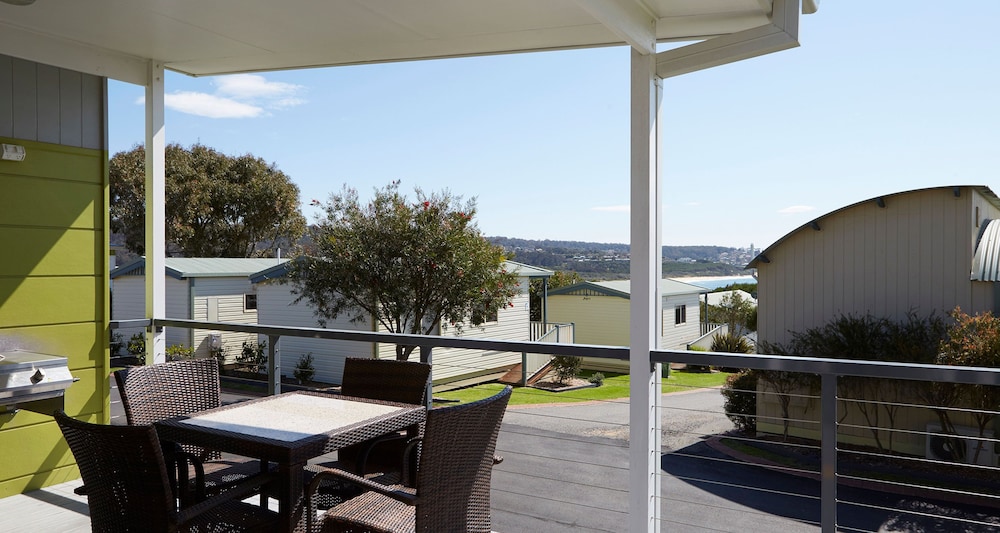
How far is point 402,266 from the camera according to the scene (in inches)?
674

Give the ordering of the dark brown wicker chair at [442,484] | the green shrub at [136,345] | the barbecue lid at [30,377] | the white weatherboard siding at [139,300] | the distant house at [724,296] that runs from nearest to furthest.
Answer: the dark brown wicker chair at [442,484], the barbecue lid at [30,377], the green shrub at [136,345], the white weatherboard siding at [139,300], the distant house at [724,296]

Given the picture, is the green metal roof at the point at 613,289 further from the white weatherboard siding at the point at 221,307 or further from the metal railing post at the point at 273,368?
the metal railing post at the point at 273,368

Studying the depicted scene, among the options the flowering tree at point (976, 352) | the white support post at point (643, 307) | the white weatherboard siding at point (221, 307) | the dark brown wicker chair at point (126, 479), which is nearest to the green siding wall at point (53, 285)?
the dark brown wicker chair at point (126, 479)

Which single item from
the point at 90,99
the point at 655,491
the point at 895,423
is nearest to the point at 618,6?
the point at 655,491

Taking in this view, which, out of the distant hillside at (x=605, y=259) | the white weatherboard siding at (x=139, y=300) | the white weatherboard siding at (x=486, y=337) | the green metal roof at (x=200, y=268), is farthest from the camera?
the distant hillside at (x=605, y=259)

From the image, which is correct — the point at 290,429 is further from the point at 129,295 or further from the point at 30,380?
the point at 129,295

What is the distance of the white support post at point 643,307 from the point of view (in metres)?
2.86

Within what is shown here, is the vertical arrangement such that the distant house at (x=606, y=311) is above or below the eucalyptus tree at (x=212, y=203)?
below

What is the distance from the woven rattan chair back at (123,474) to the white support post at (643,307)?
66.6 inches

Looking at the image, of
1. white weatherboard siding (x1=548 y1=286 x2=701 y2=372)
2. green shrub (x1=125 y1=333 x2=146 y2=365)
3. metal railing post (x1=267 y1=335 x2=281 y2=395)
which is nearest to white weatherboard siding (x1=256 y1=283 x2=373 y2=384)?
green shrub (x1=125 y1=333 x2=146 y2=365)

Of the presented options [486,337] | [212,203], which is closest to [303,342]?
[486,337]

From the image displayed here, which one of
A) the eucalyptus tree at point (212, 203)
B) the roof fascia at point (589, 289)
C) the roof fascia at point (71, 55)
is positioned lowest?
the roof fascia at point (589, 289)

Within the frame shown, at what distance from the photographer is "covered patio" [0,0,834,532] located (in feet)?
9.45

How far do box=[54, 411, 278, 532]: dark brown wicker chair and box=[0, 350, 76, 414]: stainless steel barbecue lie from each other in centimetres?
165
